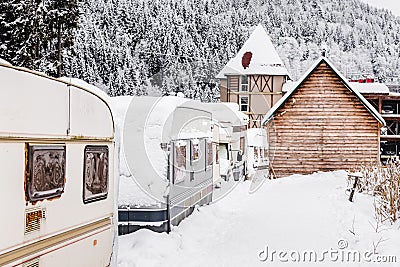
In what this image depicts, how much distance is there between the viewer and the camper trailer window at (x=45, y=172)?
452cm

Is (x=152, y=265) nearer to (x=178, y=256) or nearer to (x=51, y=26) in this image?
(x=178, y=256)

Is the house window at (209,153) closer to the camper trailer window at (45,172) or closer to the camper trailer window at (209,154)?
the camper trailer window at (209,154)

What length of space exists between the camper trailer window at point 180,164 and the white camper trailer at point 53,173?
3.50m

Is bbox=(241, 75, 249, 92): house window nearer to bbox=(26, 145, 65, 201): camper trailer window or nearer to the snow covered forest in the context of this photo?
the snow covered forest

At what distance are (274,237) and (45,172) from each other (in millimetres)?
6529

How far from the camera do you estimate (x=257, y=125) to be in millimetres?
45188

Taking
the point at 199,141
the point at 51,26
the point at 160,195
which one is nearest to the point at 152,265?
the point at 160,195

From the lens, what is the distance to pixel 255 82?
46.9m

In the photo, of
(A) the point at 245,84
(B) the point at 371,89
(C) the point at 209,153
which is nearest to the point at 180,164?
(C) the point at 209,153

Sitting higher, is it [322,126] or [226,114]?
[226,114]

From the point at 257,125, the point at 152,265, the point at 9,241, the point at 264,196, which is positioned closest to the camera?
the point at 9,241

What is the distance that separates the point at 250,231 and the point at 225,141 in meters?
10.0

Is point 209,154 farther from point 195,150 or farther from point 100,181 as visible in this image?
point 100,181

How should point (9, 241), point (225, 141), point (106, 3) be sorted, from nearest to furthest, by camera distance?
1. point (9, 241)
2. point (225, 141)
3. point (106, 3)
